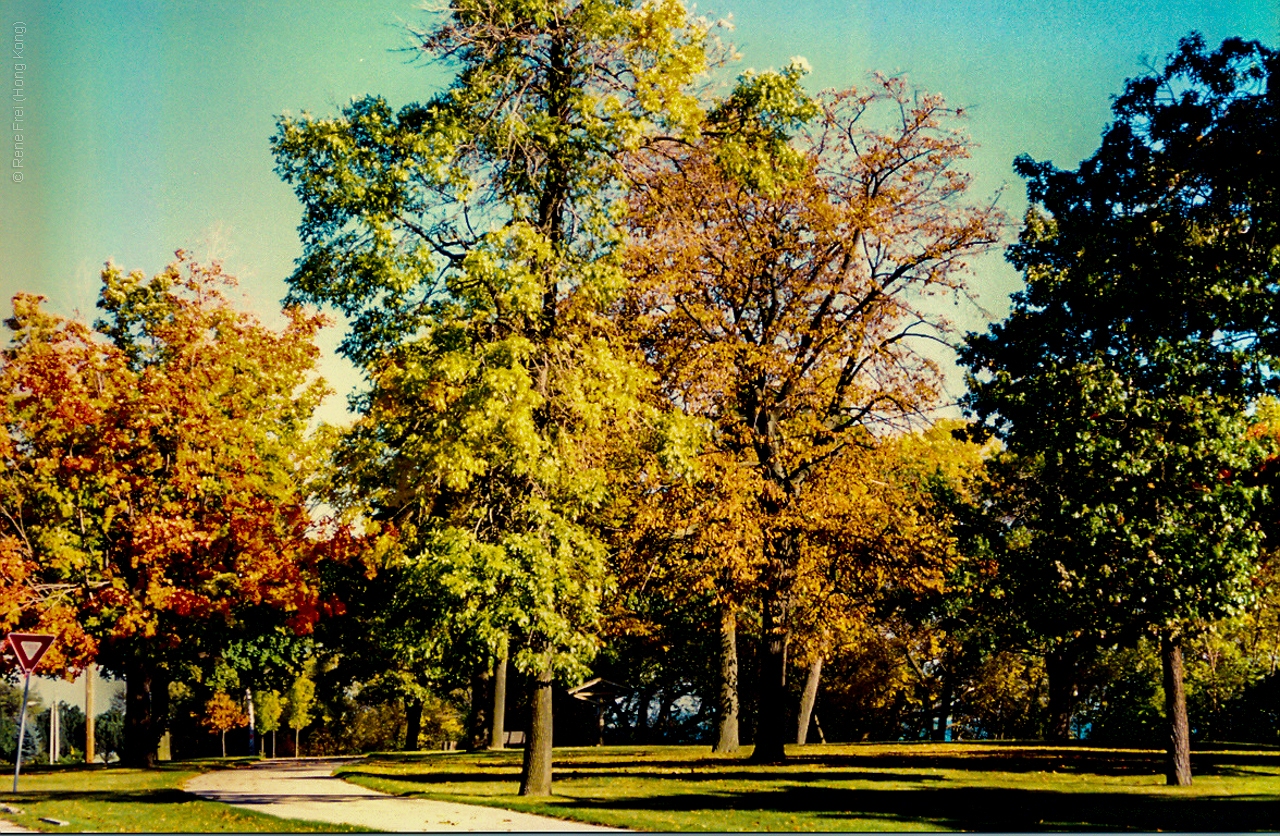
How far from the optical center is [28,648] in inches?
624

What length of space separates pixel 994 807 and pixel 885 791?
238 cm

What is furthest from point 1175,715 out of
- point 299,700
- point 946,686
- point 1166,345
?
point 299,700

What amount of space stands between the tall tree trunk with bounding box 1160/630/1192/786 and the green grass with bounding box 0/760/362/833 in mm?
13874

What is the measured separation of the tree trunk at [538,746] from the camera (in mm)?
15250

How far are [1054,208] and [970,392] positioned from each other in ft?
11.8

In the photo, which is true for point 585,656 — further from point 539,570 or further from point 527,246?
point 527,246

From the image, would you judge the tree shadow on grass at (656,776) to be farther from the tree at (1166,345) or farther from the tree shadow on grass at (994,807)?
the tree at (1166,345)

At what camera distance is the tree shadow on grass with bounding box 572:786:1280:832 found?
12.0 metres

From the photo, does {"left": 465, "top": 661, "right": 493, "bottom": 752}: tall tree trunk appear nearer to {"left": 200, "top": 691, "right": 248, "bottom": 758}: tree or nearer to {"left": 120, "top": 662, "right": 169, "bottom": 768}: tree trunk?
{"left": 200, "top": 691, "right": 248, "bottom": 758}: tree

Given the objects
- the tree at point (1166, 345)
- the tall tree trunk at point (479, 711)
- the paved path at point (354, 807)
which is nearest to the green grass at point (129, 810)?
the paved path at point (354, 807)

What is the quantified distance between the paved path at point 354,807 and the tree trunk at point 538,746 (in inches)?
42.9

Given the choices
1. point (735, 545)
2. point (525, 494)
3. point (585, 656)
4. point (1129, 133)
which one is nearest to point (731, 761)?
point (735, 545)

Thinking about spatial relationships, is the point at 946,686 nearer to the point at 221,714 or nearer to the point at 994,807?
the point at 221,714

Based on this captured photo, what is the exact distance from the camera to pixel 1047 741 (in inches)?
1313
